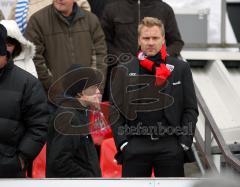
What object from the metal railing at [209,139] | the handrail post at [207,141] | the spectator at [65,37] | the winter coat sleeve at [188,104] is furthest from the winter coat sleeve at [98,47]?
the winter coat sleeve at [188,104]

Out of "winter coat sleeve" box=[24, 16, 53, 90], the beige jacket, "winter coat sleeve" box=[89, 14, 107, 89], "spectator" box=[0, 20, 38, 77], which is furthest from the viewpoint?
the beige jacket

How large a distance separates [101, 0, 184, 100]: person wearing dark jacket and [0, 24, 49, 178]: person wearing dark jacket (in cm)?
231

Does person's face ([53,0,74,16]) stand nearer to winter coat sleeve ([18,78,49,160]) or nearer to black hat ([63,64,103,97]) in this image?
black hat ([63,64,103,97])

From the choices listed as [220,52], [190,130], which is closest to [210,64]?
[220,52]

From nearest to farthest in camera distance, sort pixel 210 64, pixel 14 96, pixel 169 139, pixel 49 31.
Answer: pixel 14 96 → pixel 169 139 → pixel 49 31 → pixel 210 64

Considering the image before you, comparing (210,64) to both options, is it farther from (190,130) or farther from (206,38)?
(190,130)

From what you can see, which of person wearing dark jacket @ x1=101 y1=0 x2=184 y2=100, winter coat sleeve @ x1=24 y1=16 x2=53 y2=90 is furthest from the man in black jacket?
person wearing dark jacket @ x1=101 y1=0 x2=184 y2=100

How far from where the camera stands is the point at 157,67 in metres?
5.14

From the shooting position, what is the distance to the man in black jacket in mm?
5070

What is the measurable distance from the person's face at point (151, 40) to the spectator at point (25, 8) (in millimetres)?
1798

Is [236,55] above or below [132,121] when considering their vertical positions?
below

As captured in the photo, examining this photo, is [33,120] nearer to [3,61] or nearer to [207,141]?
[3,61]

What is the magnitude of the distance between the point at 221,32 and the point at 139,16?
2701 mm

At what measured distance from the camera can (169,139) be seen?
16.7 ft
